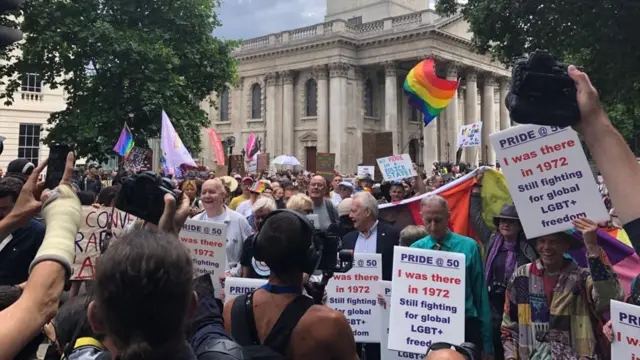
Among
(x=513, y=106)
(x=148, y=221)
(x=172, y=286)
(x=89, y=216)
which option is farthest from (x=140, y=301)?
(x=89, y=216)

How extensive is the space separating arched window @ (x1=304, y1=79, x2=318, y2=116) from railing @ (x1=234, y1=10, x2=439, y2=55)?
3.80 meters

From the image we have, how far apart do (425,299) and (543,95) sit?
8.36 ft

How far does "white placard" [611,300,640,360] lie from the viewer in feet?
8.91

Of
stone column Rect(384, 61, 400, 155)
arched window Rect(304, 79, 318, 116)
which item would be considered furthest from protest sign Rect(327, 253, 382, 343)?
arched window Rect(304, 79, 318, 116)

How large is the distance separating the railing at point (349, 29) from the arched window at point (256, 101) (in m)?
3.50

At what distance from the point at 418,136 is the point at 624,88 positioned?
3217cm

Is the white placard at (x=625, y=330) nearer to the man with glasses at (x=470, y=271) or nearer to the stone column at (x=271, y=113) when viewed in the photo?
the man with glasses at (x=470, y=271)

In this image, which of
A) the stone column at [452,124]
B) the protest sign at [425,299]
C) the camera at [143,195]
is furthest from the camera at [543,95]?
the stone column at [452,124]

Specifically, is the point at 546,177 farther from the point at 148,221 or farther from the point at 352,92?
the point at 352,92

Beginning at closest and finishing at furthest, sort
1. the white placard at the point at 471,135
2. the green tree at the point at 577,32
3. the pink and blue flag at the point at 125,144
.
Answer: the green tree at the point at 577,32
the pink and blue flag at the point at 125,144
the white placard at the point at 471,135

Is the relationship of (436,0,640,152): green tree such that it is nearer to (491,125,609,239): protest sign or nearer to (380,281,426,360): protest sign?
(491,125,609,239): protest sign

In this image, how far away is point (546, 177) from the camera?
3760mm

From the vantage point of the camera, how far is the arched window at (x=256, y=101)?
50875 mm

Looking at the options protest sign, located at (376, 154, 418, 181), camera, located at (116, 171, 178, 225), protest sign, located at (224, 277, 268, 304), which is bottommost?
protest sign, located at (224, 277, 268, 304)
